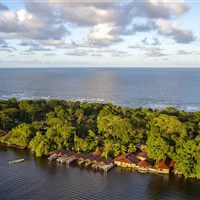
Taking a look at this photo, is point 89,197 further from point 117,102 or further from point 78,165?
point 117,102

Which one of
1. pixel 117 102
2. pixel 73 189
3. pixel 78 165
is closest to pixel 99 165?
pixel 78 165

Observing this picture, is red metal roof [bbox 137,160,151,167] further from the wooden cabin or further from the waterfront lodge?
the wooden cabin

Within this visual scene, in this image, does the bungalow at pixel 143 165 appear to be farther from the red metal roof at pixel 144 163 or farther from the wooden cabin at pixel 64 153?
the wooden cabin at pixel 64 153

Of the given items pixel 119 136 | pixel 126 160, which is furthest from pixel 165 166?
pixel 119 136

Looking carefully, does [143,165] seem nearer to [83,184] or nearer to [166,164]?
[166,164]

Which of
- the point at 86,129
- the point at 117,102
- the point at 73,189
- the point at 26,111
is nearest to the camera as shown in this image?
the point at 73,189
